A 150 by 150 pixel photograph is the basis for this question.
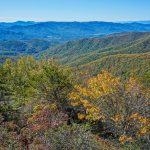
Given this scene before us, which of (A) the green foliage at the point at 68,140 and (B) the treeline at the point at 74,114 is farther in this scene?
(B) the treeline at the point at 74,114

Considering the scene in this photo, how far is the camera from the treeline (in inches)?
902

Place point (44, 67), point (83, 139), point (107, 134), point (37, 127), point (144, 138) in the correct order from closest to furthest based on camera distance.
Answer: point (83, 139)
point (37, 127)
point (144, 138)
point (107, 134)
point (44, 67)

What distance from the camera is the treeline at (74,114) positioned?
22.9m

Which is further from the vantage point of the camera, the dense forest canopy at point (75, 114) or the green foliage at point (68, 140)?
the dense forest canopy at point (75, 114)

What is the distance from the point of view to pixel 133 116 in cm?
3172

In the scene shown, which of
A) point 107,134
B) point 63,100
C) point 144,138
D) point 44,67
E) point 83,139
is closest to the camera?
point 83,139

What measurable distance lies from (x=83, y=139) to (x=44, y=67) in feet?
105

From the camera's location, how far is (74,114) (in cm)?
4812

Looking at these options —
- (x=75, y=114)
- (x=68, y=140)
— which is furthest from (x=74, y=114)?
(x=68, y=140)

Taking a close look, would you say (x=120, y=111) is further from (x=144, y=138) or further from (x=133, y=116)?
(x=144, y=138)

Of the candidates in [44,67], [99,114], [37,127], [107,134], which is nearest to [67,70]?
[44,67]

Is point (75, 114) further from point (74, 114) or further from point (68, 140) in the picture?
point (68, 140)

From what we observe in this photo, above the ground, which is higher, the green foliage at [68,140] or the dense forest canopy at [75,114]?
the green foliage at [68,140]

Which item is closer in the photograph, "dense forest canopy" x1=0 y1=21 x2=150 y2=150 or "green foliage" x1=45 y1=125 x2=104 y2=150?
"green foliage" x1=45 y1=125 x2=104 y2=150
